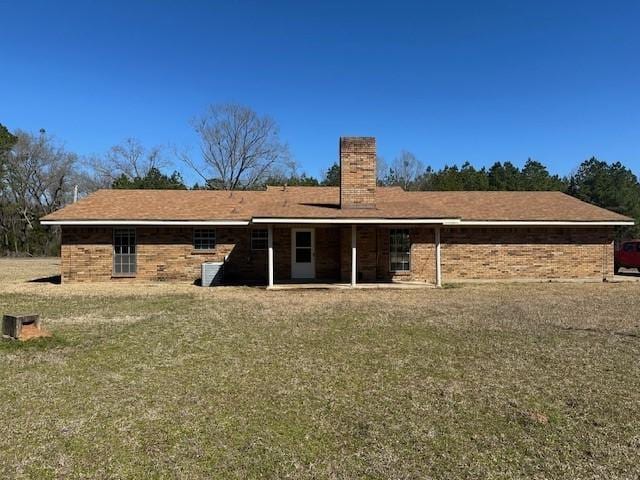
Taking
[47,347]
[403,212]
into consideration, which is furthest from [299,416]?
[403,212]

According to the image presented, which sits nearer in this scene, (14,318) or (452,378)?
(452,378)

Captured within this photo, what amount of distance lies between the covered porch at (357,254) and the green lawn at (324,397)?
7.30 metres

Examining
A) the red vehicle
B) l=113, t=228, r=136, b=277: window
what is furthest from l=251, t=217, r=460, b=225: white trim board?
the red vehicle

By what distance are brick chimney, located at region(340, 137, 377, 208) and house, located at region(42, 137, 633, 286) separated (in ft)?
0.11

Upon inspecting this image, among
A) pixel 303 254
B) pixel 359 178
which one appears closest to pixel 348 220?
pixel 359 178

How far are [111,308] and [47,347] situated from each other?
4071 mm

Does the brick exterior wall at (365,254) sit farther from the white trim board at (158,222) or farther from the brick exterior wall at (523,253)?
the white trim board at (158,222)

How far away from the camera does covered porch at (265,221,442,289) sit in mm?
17156

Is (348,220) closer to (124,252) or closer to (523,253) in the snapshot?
(523,253)

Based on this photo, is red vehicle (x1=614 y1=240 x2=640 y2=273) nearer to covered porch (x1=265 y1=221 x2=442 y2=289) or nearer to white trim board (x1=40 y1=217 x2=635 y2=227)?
white trim board (x1=40 y1=217 x2=635 y2=227)

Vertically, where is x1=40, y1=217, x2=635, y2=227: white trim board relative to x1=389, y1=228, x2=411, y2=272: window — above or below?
above

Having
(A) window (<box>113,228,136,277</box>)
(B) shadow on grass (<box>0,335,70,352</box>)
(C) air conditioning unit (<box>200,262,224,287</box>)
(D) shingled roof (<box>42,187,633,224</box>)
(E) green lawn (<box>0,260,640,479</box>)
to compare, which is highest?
(D) shingled roof (<box>42,187,633,224</box>)

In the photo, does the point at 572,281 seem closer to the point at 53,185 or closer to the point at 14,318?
the point at 14,318

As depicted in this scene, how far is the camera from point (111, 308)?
11.2m
